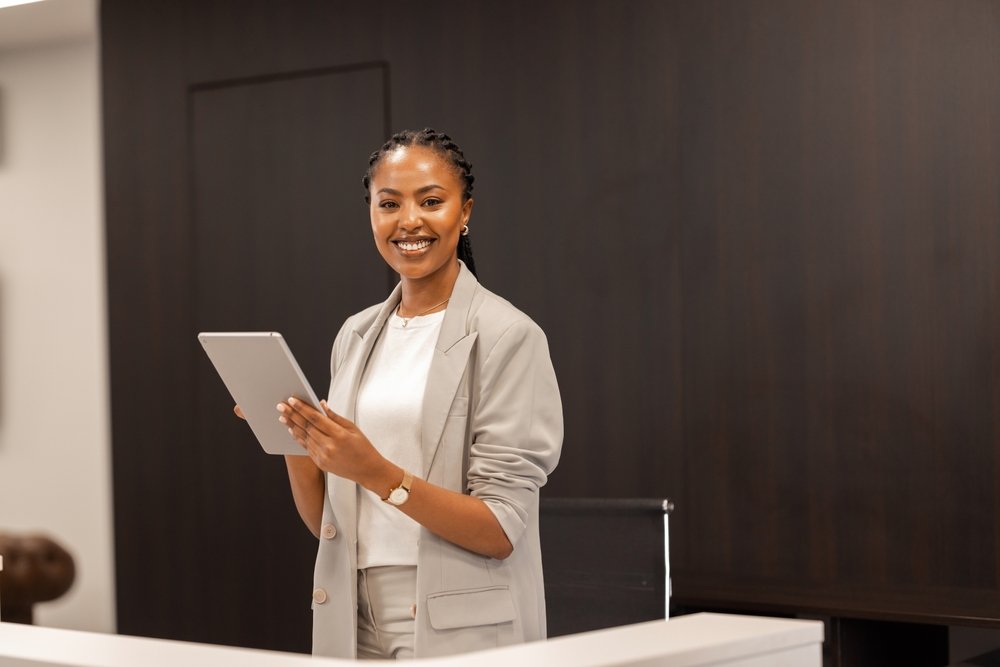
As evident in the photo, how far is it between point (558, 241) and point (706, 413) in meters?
0.67

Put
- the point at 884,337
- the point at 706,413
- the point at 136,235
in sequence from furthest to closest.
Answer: the point at 136,235, the point at 706,413, the point at 884,337

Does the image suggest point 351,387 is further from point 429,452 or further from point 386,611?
point 386,611

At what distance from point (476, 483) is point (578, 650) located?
0.59m

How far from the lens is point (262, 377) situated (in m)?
1.73

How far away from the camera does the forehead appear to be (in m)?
1.90

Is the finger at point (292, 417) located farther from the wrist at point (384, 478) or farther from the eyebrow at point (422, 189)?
the eyebrow at point (422, 189)

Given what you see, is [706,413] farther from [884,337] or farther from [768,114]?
[768,114]

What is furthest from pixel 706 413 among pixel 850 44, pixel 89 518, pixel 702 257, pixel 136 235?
pixel 89 518

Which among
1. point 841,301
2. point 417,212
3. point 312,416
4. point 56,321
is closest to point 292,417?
point 312,416

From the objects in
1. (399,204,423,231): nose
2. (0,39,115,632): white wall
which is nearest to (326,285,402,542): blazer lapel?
(399,204,423,231): nose

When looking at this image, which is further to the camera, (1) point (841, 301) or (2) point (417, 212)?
(1) point (841, 301)

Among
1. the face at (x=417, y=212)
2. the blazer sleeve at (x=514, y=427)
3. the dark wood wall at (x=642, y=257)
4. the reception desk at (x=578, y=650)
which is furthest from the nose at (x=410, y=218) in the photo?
the dark wood wall at (x=642, y=257)

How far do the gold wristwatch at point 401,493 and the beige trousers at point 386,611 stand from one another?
138 mm

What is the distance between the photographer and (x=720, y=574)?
333cm
